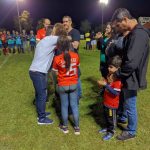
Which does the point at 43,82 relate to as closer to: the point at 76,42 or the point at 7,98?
the point at 76,42

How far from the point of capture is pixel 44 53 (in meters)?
5.46

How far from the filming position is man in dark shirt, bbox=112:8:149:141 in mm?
4438

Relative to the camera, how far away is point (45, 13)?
61.6m

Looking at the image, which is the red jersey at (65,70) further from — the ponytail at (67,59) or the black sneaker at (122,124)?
the black sneaker at (122,124)

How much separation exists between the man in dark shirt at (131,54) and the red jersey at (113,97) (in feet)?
0.40

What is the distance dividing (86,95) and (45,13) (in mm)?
55808

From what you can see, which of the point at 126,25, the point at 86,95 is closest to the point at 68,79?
the point at 126,25

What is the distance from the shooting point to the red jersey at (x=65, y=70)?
5.01 metres

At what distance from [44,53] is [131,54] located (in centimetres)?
184

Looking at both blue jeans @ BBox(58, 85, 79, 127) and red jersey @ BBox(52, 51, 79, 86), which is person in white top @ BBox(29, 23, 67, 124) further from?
blue jeans @ BBox(58, 85, 79, 127)

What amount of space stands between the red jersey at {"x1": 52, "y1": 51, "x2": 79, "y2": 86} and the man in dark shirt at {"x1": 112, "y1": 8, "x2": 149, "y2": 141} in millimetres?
822

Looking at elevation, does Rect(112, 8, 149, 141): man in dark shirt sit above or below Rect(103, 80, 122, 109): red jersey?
above

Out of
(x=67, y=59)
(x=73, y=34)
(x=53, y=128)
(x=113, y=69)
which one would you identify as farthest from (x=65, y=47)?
(x=53, y=128)

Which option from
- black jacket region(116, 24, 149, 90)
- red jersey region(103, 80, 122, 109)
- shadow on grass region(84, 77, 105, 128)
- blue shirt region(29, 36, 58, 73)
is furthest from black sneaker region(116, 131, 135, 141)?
blue shirt region(29, 36, 58, 73)
